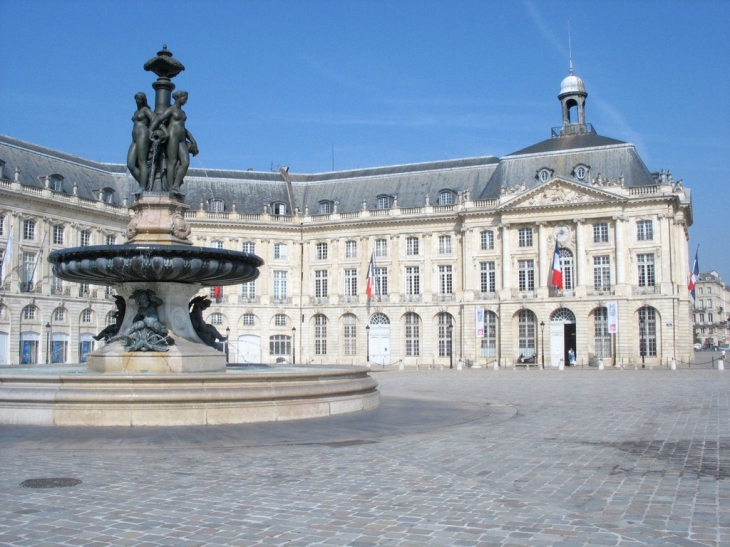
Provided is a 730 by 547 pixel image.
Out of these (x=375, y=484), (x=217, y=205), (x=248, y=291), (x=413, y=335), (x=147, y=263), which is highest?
(x=217, y=205)

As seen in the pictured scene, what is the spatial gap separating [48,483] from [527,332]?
51.4 m

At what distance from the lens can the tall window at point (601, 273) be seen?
5584 centimetres

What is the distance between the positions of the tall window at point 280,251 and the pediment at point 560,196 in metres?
18.5

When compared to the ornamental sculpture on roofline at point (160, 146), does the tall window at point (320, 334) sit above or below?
below

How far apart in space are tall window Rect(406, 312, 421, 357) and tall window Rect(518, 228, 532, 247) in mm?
9927

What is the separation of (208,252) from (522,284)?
4509 cm

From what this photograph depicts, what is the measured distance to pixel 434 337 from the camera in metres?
61.1

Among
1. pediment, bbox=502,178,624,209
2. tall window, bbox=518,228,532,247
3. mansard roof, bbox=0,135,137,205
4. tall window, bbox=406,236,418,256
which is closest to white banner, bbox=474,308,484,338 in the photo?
tall window, bbox=518,228,532,247

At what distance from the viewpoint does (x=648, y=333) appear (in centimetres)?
5422

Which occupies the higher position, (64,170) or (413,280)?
(64,170)

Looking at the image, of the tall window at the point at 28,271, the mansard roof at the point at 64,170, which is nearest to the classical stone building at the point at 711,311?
the mansard roof at the point at 64,170

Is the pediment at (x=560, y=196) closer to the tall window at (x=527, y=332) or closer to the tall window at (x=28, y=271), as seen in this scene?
the tall window at (x=527, y=332)

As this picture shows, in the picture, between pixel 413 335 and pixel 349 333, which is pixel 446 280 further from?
pixel 349 333

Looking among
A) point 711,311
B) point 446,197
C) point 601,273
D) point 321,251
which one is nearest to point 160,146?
→ point 601,273
